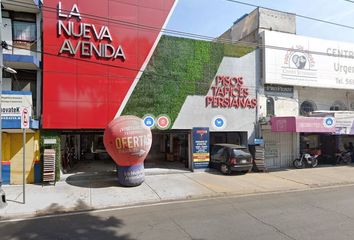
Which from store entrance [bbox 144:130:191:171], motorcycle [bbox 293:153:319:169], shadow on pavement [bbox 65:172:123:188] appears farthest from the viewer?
motorcycle [bbox 293:153:319:169]

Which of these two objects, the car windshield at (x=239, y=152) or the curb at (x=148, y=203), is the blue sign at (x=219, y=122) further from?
the curb at (x=148, y=203)

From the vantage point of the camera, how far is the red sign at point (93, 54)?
15.6m

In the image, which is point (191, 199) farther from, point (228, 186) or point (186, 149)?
point (186, 149)

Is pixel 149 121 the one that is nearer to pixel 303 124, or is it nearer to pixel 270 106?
pixel 270 106

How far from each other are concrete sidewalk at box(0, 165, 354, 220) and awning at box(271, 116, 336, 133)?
8.04 ft

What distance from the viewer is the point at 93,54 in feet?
53.8

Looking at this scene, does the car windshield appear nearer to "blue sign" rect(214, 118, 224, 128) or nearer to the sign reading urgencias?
"blue sign" rect(214, 118, 224, 128)

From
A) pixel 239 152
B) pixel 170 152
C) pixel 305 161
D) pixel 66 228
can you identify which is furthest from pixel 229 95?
pixel 66 228

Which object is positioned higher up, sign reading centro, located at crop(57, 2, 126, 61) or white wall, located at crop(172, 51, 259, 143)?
sign reading centro, located at crop(57, 2, 126, 61)

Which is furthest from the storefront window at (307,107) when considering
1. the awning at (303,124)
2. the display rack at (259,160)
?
the display rack at (259,160)

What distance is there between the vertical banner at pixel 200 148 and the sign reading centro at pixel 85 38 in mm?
5708

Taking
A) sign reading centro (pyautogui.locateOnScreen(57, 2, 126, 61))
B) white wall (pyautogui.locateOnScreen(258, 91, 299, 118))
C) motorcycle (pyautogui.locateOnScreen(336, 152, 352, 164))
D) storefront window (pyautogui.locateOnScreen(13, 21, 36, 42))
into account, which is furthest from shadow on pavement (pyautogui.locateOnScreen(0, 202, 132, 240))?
motorcycle (pyautogui.locateOnScreen(336, 152, 352, 164))

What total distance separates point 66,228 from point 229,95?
1312cm

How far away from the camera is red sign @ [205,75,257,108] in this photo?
1911cm
